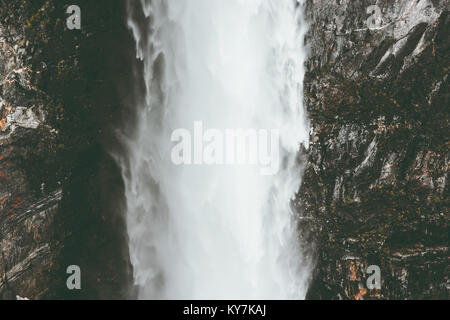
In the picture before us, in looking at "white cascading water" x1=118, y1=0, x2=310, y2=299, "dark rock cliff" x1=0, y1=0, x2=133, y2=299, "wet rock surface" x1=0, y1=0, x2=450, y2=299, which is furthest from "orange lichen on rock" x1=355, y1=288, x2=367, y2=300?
"dark rock cliff" x1=0, y1=0, x2=133, y2=299

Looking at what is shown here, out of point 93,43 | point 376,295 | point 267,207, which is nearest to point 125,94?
point 93,43

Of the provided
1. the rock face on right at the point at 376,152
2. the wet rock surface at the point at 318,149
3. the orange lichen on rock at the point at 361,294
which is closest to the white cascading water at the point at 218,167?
the wet rock surface at the point at 318,149

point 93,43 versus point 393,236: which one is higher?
point 93,43

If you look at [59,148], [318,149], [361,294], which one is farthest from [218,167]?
[361,294]

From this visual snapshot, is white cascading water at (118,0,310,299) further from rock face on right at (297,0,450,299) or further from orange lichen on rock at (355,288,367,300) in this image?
orange lichen on rock at (355,288,367,300)

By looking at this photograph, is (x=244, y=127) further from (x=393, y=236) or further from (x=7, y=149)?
(x=7, y=149)

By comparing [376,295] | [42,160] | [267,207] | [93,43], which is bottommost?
[376,295]

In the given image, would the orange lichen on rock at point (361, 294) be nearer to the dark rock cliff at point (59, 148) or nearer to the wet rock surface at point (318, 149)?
the wet rock surface at point (318, 149)
